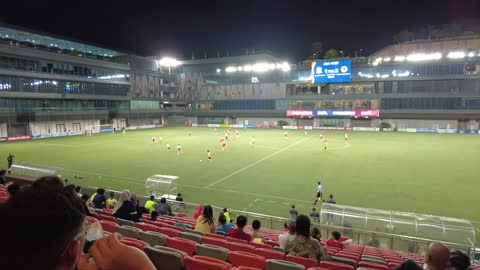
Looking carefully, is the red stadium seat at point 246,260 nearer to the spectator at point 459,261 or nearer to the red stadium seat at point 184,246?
the red stadium seat at point 184,246

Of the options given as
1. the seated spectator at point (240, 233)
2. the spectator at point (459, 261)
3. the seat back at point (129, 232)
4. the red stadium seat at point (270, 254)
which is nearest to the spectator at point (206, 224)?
the seated spectator at point (240, 233)

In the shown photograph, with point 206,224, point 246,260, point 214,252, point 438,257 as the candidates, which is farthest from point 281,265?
point 206,224

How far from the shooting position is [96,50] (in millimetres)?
88375

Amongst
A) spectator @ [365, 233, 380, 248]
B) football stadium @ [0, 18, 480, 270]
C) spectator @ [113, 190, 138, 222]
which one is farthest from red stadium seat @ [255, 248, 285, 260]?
spectator @ [365, 233, 380, 248]

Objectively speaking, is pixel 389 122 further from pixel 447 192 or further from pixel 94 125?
pixel 94 125

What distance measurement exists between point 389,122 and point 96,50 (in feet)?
260

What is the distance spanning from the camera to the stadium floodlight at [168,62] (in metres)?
102

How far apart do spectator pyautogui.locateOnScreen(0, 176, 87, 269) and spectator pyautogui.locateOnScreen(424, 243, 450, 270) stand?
6.02 metres

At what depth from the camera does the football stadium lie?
1031 centimetres

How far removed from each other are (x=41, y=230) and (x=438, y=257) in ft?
20.5

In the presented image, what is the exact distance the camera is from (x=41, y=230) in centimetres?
157

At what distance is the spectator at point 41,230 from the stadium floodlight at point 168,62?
104 meters

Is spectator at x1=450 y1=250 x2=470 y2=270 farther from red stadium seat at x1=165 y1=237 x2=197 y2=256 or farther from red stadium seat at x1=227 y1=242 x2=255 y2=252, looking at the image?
red stadium seat at x1=165 y1=237 x2=197 y2=256

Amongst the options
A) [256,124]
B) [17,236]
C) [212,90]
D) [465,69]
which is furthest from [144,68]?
[17,236]
